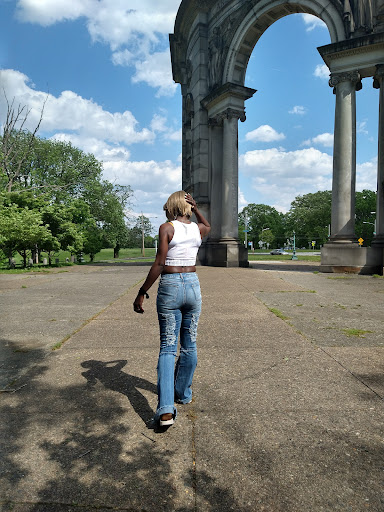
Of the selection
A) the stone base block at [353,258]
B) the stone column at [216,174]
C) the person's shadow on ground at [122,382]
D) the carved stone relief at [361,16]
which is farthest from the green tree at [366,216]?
the person's shadow on ground at [122,382]

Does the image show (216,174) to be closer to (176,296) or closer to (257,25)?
(257,25)

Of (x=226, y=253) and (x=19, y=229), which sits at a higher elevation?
(x=19, y=229)

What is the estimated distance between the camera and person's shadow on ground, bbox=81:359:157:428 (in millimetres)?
2720

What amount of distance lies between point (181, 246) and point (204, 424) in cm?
123

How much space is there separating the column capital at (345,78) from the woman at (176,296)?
1406cm

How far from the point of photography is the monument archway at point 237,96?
13.6 m

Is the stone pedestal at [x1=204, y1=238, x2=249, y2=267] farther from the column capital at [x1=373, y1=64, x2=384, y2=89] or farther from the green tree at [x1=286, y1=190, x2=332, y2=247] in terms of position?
the green tree at [x1=286, y1=190, x2=332, y2=247]

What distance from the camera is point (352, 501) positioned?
1.72 m

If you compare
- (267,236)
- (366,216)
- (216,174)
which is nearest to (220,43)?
(216,174)

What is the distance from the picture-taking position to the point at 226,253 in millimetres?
18781

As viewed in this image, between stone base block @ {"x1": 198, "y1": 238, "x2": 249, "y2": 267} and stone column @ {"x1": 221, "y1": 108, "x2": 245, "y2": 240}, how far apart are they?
0.45 m

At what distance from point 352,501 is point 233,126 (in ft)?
63.7

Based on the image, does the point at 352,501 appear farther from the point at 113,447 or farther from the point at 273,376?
the point at 273,376

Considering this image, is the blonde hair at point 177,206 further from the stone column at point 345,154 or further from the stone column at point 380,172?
the stone column at point 380,172
